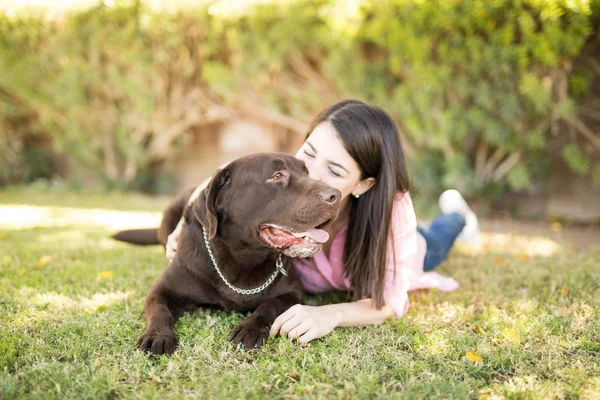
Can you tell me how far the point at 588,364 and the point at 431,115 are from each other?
474cm

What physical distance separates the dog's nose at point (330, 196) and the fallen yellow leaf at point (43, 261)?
2.59 meters

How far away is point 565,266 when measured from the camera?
3.84m

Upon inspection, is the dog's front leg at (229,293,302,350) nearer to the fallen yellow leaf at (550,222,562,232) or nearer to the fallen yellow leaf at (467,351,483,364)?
the fallen yellow leaf at (467,351,483,364)

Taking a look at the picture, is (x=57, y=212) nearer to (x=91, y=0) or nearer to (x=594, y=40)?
(x=91, y=0)

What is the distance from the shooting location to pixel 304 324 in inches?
87.2

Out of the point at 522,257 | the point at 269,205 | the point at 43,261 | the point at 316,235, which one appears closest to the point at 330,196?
the point at 316,235

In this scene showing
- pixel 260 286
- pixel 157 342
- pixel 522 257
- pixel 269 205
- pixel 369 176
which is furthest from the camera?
pixel 522 257

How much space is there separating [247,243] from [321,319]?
0.56 meters

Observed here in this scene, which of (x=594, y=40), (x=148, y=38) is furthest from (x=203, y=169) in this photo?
(x=594, y=40)

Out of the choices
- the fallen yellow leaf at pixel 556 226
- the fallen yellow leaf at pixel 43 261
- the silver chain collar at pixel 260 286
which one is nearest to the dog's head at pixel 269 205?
the silver chain collar at pixel 260 286

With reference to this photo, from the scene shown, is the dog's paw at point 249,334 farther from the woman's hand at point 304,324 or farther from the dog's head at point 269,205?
the dog's head at point 269,205

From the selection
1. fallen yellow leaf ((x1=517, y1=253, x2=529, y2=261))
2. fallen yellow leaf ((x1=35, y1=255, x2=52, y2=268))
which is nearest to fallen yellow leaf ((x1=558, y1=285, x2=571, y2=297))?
fallen yellow leaf ((x1=517, y1=253, x2=529, y2=261))

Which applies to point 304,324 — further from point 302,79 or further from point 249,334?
point 302,79

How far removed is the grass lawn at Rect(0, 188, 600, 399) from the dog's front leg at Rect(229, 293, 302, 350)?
54mm
